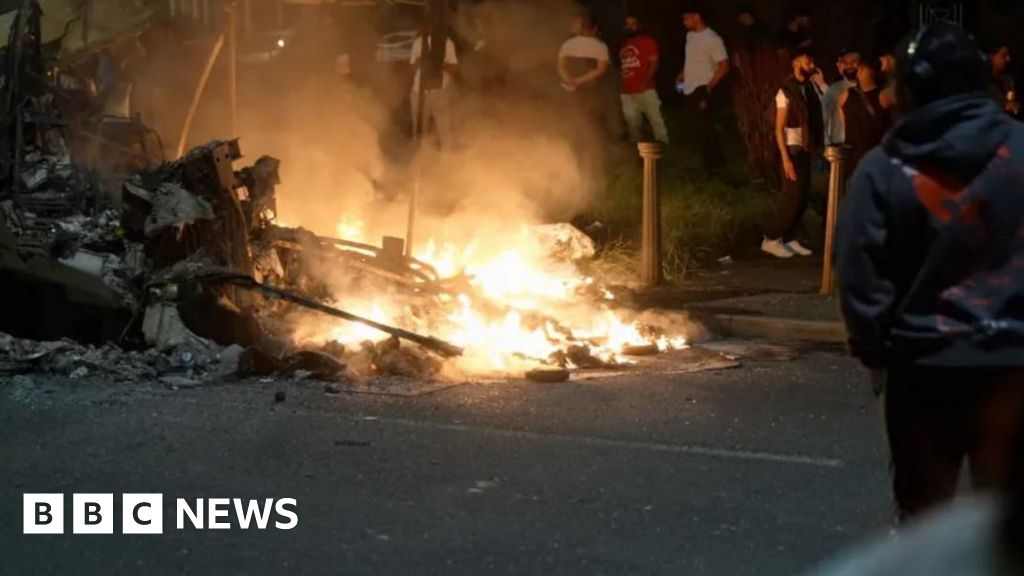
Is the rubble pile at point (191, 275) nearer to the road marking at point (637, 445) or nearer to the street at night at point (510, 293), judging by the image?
the street at night at point (510, 293)

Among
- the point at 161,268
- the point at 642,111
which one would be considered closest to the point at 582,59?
the point at 642,111

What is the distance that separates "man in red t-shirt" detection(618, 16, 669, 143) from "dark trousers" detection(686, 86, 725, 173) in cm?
42

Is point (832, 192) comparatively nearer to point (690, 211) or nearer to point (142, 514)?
point (690, 211)

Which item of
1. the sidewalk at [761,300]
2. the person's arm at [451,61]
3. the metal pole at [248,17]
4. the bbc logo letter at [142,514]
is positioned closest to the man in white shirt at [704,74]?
the person's arm at [451,61]

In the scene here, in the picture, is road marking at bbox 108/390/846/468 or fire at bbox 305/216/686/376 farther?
fire at bbox 305/216/686/376

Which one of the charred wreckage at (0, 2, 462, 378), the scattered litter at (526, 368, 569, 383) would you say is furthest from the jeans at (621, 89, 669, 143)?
the scattered litter at (526, 368, 569, 383)

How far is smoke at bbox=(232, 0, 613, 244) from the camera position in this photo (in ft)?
42.7

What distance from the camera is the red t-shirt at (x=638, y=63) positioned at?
50.4 ft

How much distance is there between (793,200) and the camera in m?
13.0

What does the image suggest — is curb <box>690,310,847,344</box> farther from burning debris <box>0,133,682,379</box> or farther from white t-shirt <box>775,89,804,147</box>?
white t-shirt <box>775,89,804,147</box>

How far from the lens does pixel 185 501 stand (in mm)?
5969

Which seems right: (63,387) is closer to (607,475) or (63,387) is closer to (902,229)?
(607,475)

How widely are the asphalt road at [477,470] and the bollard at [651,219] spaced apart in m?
3.06

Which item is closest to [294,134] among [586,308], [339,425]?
[586,308]
